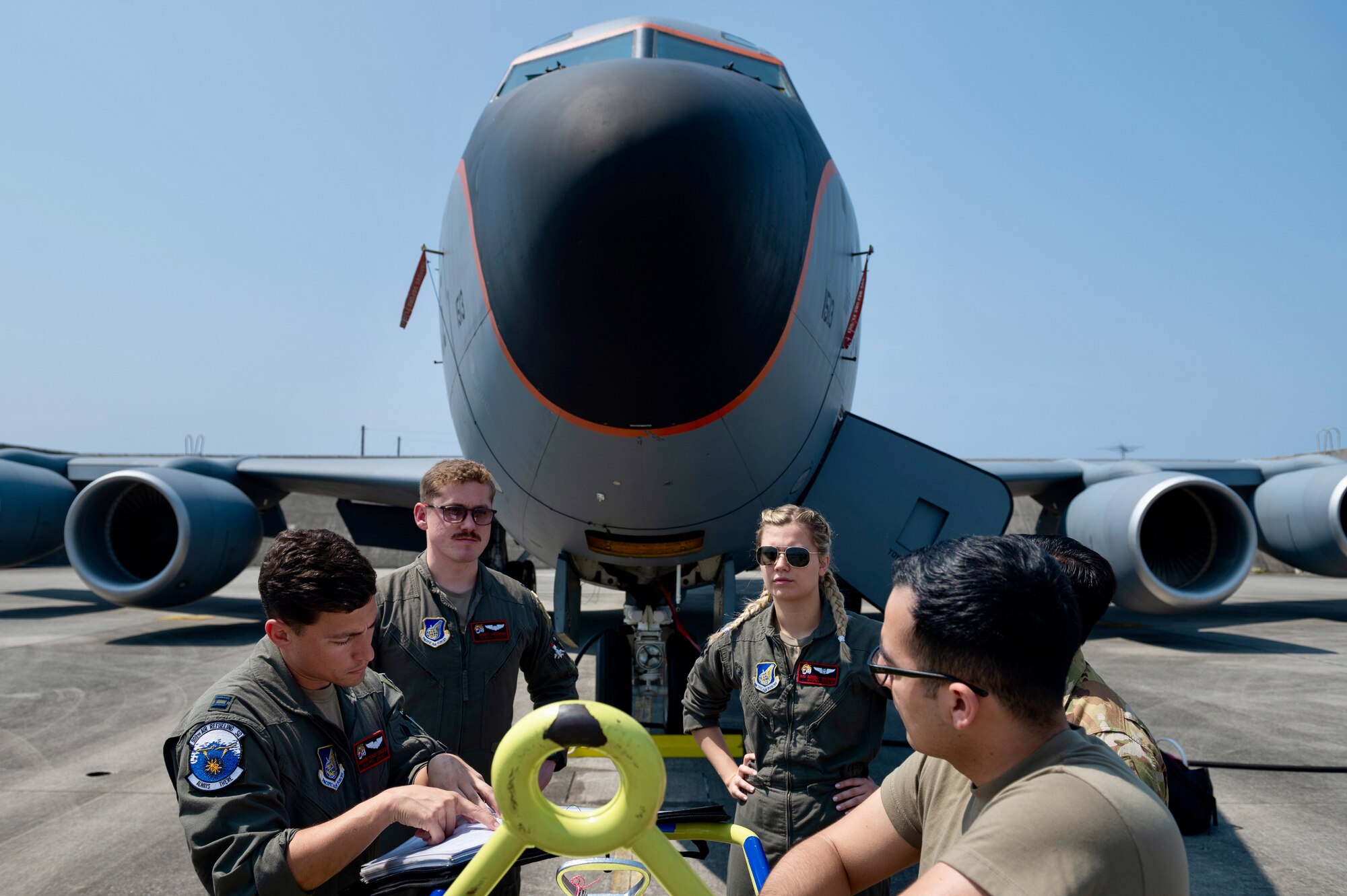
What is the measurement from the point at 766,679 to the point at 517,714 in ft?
15.0

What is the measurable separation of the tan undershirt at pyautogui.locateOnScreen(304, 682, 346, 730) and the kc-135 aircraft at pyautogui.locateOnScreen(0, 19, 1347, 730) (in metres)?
1.82

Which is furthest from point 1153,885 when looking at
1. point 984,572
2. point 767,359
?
point 767,359

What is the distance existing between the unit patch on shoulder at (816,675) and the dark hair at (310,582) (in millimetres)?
1324

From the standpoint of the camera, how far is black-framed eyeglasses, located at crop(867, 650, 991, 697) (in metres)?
1.17

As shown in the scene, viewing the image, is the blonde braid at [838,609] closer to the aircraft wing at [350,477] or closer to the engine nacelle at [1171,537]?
the engine nacelle at [1171,537]

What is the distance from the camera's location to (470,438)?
15.1ft

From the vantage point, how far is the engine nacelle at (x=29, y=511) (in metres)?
Answer: 10.9

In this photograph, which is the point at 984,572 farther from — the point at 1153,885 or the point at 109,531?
the point at 109,531

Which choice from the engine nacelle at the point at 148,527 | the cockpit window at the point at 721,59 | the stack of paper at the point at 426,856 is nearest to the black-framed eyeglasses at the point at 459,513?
the stack of paper at the point at 426,856

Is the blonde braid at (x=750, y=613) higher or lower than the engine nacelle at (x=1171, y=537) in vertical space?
higher

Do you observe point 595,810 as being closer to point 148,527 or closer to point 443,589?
point 443,589

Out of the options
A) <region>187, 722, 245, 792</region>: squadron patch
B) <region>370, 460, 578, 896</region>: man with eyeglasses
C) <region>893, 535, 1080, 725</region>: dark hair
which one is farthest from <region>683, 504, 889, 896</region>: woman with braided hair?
<region>187, 722, 245, 792</region>: squadron patch

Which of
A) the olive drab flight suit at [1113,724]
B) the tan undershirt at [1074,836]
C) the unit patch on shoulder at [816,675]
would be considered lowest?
the unit patch on shoulder at [816,675]

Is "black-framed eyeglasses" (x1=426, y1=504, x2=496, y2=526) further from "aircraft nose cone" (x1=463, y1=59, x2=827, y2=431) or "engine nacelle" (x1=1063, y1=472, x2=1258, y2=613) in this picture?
"engine nacelle" (x1=1063, y1=472, x2=1258, y2=613)
